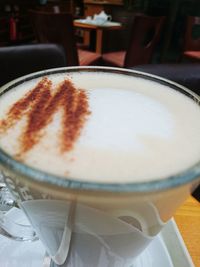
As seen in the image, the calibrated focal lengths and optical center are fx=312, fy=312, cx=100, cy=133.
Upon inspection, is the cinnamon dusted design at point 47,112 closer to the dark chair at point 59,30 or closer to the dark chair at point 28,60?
the dark chair at point 28,60

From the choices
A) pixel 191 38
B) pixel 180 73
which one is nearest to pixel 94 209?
pixel 180 73

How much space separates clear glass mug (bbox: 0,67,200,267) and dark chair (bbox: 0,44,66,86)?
0.84 metres

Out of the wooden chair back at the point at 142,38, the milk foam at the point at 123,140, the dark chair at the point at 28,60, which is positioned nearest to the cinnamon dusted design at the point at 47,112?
the milk foam at the point at 123,140

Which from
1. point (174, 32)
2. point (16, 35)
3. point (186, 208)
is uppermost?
point (186, 208)

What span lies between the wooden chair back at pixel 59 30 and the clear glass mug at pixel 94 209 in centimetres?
184

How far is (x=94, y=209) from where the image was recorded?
34 centimetres

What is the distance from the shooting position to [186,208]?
2.26ft

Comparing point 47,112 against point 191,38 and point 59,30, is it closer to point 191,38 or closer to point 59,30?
point 59,30

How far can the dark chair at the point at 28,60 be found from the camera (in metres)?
1.28

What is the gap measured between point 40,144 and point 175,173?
159 mm

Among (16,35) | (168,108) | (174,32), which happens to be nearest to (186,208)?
(168,108)

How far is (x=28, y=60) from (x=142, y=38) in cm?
139

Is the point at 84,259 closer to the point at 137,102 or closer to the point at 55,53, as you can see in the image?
the point at 137,102

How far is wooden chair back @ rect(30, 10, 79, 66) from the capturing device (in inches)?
86.4
